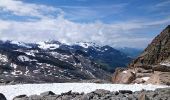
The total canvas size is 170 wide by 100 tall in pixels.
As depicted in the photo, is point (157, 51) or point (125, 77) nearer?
point (125, 77)

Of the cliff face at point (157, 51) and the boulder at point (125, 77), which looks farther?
the cliff face at point (157, 51)

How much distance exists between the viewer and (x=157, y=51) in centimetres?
9400

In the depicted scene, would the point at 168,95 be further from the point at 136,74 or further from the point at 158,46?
the point at 158,46

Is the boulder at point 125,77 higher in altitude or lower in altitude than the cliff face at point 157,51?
lower

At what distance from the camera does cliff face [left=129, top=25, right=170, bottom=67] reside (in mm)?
89375

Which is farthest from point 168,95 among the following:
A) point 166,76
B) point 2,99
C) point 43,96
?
point 166,76

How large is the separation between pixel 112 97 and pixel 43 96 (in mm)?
5738

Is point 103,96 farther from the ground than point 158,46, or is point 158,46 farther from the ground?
point 158,46

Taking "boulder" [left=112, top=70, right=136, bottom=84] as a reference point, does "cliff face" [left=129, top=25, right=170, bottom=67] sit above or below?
above

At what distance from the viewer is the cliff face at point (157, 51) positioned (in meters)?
89.4

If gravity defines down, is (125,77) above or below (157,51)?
below

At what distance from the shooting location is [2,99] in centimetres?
2714

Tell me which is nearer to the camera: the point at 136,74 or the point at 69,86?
the point at 69,86

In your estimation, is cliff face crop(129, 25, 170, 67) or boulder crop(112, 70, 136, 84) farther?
cliff face crop(129, 25, 170, 67)
